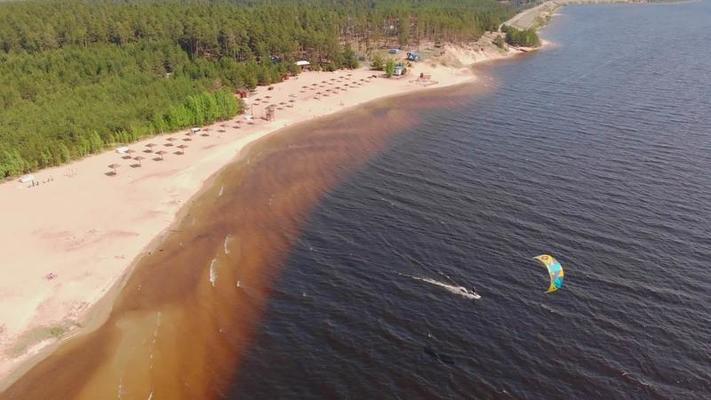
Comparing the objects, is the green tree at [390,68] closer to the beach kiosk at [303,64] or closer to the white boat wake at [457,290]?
the beach kiosk at [303,64]

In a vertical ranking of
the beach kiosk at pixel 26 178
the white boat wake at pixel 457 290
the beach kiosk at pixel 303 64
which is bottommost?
the white boat wake at pixel 457 290

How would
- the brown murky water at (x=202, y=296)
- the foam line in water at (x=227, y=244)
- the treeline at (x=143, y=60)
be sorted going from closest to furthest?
the brown murky water at (x=202, y=296) → the foam line in water at (x=227, y=244) → the treeline at (x=143, y=60)

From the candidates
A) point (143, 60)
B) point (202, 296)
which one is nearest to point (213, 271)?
point (202, 296)

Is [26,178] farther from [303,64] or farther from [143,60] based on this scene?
[303,64]

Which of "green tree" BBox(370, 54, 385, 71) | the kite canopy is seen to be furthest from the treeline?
the kite canopy

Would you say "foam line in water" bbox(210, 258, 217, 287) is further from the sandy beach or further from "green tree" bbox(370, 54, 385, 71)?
"green tree" bbox(370, 54, 385, 71)

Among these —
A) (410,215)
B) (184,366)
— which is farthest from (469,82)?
(184,366)

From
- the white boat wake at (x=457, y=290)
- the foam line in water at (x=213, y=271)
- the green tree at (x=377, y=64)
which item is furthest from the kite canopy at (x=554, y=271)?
the green tree at (x=377, y=64)
